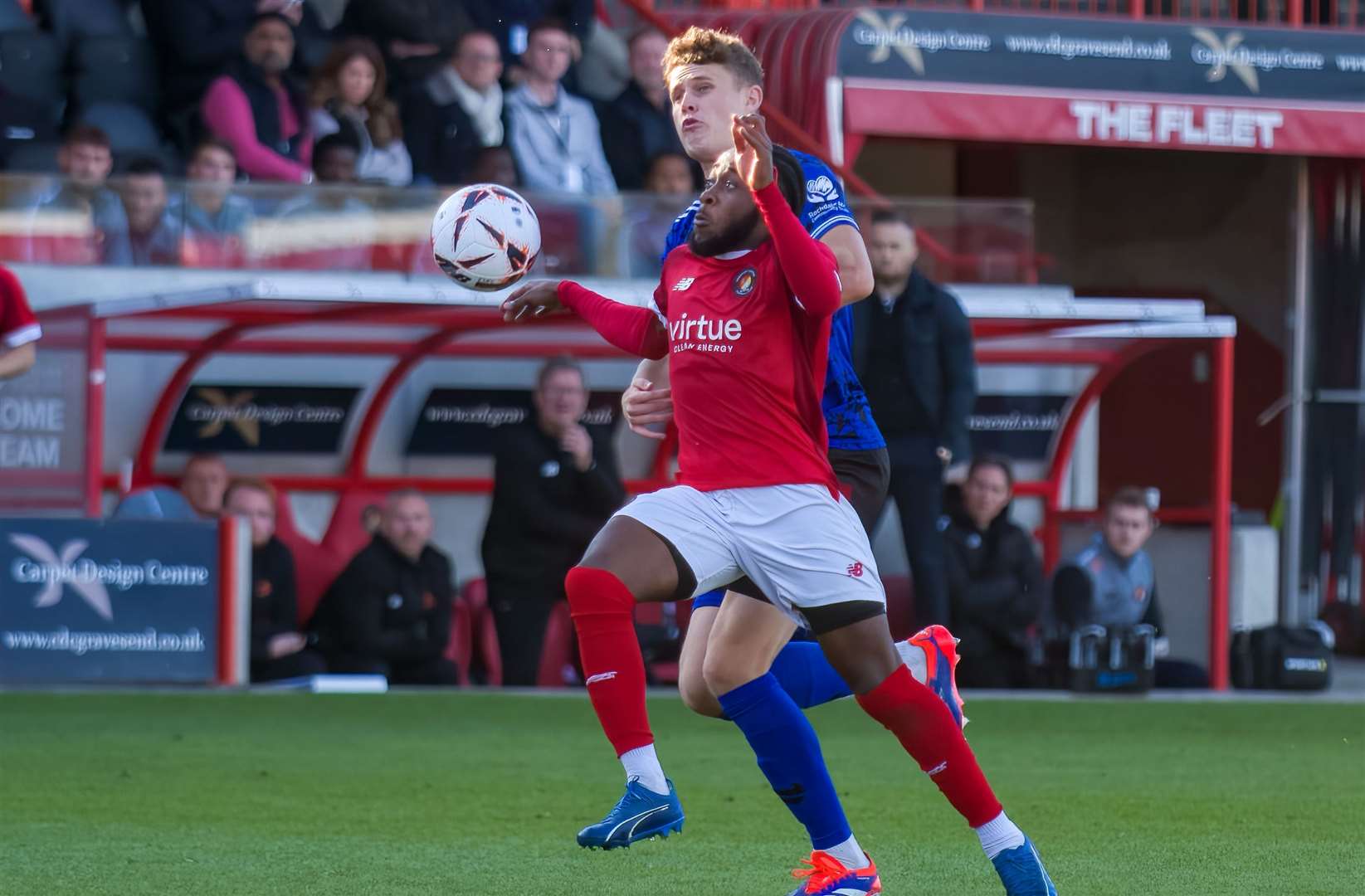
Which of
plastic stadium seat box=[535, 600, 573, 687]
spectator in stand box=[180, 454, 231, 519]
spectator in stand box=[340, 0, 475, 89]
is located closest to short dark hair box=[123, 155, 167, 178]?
spectator in stand box=[180, 454, 231, 519]

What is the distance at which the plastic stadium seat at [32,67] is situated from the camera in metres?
13.3

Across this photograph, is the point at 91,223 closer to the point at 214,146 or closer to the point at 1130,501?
the point at 214,146

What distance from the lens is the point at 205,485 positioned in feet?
37.6

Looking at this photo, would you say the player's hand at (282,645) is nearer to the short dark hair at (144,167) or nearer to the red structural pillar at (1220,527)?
the short dark hair at (144,167)

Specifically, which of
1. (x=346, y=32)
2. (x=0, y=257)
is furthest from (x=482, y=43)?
(x=0, y=257)

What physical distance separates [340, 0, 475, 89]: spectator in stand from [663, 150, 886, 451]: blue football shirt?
867 centimetres

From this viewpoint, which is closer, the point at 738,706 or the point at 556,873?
the point at 738,706

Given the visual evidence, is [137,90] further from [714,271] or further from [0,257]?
[714,271]

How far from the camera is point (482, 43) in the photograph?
13.7m

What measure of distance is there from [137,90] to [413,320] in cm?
299

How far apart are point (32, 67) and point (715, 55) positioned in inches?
349

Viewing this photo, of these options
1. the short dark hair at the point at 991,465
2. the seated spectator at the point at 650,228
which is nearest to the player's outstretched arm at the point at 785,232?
the short dark hair at the point at 991,465

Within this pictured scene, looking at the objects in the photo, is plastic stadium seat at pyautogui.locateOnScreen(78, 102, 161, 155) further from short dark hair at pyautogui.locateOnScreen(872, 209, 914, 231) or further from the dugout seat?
short dark hair at pyautogui.locateOnScreen(872, 209, 914, 231)

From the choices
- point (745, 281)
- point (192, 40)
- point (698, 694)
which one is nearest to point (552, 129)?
point (192, 40)
